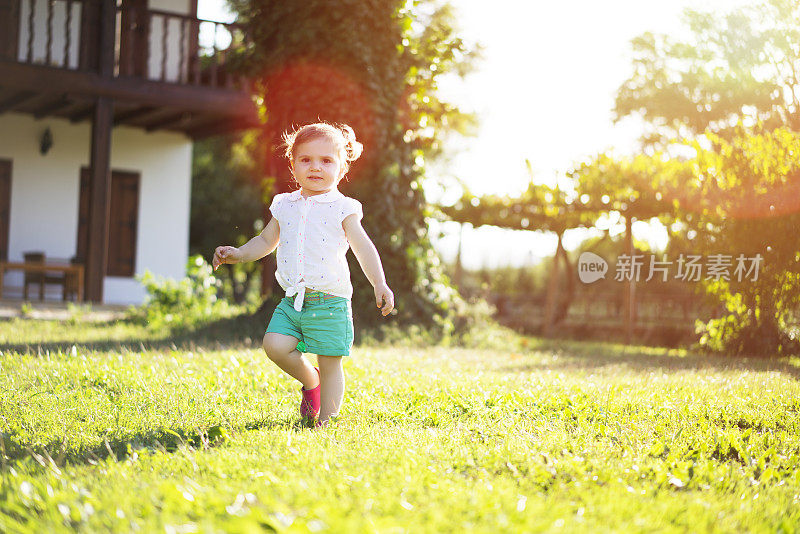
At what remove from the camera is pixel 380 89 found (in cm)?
822

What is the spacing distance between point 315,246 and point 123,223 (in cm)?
1151

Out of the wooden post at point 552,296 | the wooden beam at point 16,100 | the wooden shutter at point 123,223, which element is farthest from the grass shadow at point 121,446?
the wooden shutter at point 123,223

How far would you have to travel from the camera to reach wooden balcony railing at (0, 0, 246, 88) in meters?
11.7

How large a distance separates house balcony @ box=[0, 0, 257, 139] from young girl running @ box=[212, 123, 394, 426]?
736 centimetres

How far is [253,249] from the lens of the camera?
3.81m

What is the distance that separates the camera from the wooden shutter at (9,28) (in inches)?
454

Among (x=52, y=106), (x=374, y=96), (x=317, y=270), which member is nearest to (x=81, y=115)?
(x=52, y=106)

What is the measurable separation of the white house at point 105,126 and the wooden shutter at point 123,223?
0.02 meters

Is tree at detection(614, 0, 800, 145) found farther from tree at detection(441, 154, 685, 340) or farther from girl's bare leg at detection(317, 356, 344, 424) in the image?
girl's bare leg at detection(317, 356, 344, 424)

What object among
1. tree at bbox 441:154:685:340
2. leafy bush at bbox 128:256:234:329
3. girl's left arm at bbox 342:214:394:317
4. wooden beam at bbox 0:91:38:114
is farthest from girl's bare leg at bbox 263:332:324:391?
wooden beam at bbox 0:91:38:114

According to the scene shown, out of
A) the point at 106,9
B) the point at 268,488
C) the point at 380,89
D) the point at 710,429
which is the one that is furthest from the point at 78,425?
the point at 106,9

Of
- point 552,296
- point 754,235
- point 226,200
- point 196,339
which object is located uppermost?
point 226,200

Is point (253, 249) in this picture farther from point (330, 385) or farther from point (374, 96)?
point (374, 96)

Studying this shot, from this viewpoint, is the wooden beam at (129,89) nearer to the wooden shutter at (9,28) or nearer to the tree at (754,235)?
the wooden shutter at (9,28)
